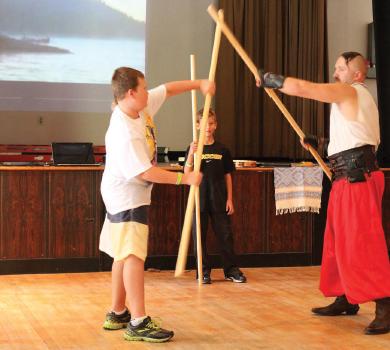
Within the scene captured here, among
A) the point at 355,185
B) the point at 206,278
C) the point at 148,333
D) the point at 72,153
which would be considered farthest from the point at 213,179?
the point at 148,333

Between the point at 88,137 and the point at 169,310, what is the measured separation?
4.50 m

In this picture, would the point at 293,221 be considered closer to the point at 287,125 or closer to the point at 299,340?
the point at 287,125

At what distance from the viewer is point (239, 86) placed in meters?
9.25

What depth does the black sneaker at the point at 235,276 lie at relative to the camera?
6.12m

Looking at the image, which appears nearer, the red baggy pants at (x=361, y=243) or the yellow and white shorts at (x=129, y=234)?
the yellow and white shorts at (x=129, y=234)

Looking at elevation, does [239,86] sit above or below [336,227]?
above

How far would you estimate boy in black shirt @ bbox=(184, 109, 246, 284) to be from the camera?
20.3ft

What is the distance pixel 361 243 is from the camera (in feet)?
14.0

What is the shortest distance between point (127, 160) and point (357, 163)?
1295mm

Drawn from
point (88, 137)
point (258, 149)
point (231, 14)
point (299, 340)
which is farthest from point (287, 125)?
point (299, 340)

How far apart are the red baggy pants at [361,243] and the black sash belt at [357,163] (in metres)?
0.04

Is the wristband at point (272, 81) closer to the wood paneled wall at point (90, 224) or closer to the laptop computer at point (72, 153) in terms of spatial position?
the wood paneled wall at point (90, 224)

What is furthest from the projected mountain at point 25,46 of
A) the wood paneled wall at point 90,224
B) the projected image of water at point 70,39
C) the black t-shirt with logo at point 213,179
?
the black t-shirt with logo at point 213,179

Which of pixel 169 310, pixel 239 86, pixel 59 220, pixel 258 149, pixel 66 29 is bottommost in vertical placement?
pixel 169 310
